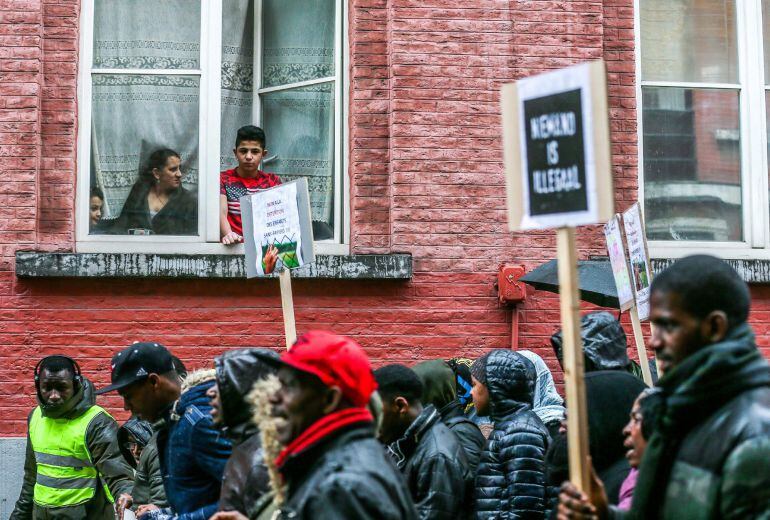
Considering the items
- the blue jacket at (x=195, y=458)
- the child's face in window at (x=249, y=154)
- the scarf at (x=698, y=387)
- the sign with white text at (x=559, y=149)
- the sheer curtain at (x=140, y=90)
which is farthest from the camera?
the sheer curtain at (x=140, y=90)

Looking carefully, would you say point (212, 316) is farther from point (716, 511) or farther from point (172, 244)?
point (716, 511)

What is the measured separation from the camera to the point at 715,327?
3.17 meters

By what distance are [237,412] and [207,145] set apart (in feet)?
15.8

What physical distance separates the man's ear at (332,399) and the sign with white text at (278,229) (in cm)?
305

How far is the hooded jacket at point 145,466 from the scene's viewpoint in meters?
6.58

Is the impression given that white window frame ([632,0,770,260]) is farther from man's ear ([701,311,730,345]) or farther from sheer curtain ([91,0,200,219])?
man's ear ([701,311,730,345])

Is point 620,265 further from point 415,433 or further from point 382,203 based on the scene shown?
point 382,203

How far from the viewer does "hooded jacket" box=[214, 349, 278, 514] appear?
461 cm

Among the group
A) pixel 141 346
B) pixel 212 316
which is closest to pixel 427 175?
pixel 212 316

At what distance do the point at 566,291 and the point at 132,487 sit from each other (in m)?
4.40

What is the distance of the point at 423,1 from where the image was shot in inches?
365

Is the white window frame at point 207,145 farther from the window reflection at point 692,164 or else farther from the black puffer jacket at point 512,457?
the black puffer jacket at point 512,457

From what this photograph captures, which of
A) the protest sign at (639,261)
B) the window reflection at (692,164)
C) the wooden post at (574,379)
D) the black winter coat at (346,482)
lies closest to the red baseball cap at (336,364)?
the black winter coat at (346,482)

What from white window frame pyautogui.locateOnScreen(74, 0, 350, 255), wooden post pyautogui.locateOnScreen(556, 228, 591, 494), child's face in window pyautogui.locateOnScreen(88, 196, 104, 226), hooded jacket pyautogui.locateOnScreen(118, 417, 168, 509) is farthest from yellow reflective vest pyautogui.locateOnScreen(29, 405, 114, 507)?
wooden post pyautogui.locateOnScreen(556, 228, 591, 494)
